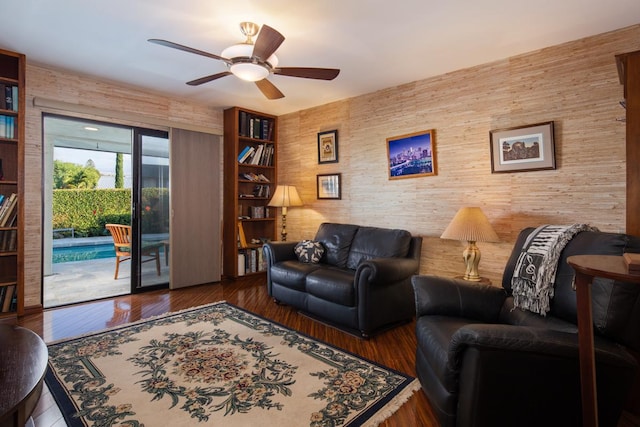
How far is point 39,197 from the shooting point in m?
3.42

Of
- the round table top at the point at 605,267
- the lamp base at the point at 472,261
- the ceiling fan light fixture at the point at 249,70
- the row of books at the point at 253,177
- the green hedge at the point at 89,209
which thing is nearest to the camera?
the round table top at the point at 605,267

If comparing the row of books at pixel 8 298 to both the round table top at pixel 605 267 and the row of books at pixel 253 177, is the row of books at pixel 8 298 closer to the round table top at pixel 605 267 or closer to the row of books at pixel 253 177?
the row of books at pixel 253 177

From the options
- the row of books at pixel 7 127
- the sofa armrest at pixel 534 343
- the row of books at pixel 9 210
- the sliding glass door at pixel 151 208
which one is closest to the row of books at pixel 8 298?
the row of books at pixel 9 210

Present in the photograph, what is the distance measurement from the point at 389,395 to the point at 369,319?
0.83 m

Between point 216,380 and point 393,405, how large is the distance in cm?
111

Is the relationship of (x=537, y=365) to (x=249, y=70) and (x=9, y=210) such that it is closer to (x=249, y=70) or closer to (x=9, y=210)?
(x=249, y=70)

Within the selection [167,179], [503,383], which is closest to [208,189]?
[167,179]

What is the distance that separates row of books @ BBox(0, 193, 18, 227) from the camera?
309 centimetres

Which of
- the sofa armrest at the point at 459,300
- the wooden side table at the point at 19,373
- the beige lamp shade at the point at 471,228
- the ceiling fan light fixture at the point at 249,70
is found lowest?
the wooden side table at the point at 19,373

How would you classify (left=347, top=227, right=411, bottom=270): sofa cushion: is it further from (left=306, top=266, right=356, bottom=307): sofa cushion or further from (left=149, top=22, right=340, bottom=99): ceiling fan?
(left=149, top=22, right=340, bottom=99): ceiling fan

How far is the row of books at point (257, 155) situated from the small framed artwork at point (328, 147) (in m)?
0.99

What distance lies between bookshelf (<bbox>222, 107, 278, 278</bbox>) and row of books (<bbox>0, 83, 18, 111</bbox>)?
7.65 feet

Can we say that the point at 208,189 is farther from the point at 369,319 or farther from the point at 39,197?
the point at 369,319

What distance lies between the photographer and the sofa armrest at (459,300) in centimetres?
203
